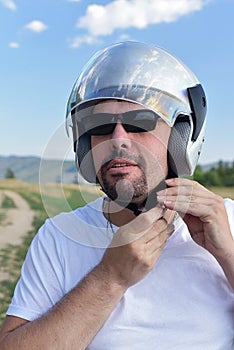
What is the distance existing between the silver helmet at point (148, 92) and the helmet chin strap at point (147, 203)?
20 cm

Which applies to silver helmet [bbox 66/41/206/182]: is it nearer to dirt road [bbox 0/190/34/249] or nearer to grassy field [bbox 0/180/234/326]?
grassy field [bbox 0/180/234/326]

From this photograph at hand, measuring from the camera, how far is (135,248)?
191cm

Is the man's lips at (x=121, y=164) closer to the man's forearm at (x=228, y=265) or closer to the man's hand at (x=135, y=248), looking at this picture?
the man's hand at (x=135, y=248)

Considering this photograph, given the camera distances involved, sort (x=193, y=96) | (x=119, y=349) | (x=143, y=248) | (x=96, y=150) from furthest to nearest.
Result: (x=193, y=96) → (x=96, y=150) → (x=119, y=349) → (x=143, y=248)

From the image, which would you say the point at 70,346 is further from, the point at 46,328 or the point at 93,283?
the point at 93,283

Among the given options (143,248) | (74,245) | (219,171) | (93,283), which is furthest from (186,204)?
(219,171)

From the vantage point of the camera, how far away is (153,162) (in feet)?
7.36

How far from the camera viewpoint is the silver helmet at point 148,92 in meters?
2.29

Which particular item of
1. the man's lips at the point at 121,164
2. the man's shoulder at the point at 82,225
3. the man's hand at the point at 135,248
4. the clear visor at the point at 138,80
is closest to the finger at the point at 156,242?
the man's hand at the point at 135,248

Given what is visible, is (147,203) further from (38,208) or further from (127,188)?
(38,208)

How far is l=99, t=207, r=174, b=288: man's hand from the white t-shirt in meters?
0.24

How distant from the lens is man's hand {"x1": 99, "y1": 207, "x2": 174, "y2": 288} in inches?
75.3

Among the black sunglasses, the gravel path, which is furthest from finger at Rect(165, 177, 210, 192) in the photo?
the gravel path

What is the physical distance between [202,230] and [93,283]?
0.54 meters
